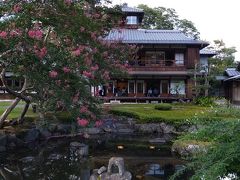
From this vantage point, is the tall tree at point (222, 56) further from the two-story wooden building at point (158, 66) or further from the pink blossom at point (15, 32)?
the pink blossom at point (15, 32)

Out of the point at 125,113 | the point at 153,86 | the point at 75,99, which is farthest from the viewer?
the point at 153,86

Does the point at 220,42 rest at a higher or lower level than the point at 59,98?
higher

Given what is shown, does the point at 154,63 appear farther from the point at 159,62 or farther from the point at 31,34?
the point at 31,34

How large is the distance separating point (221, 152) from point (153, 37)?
121 feet

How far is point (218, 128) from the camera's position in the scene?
217 inches

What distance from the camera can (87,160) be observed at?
51.7 feet

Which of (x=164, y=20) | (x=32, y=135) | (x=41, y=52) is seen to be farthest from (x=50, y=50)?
(x=164, y=20)

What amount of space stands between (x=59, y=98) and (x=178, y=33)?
32413 mm

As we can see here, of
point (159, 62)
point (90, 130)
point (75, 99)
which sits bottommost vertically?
point (90, 130)

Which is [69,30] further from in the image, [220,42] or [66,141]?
[220,42]

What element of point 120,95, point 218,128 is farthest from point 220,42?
point 218,128

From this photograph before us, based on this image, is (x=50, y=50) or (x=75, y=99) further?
(x=75, y=99)

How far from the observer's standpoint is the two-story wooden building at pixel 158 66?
3994cm

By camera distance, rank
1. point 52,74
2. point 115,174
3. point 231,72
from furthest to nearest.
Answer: point 231,72, point 52,74, point 115,174
